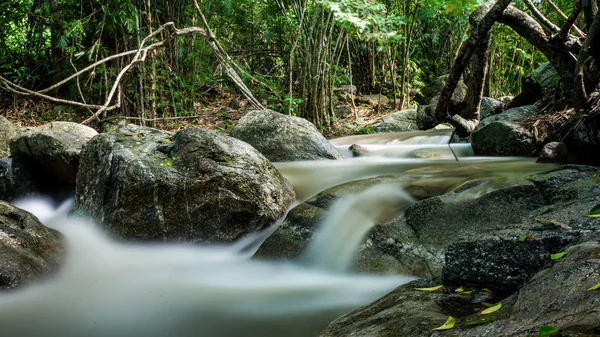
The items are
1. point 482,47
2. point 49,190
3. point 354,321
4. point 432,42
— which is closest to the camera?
point 354,321

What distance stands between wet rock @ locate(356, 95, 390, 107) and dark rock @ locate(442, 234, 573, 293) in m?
10.3

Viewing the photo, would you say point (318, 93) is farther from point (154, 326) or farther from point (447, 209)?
point (154, 326)

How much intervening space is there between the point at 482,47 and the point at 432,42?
34.7ft

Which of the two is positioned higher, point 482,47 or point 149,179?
point 482,47

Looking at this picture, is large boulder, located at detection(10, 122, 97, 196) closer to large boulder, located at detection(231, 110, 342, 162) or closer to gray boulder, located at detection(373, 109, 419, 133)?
large boulder, located at detection(231, 110, 342, 162)

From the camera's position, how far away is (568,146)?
4266 millimetres

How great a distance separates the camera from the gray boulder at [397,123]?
32.8ft

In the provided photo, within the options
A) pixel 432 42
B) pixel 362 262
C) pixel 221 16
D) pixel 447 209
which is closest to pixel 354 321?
pixel 362 262

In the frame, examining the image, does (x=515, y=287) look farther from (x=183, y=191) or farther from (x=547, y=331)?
(x=183, y=191)

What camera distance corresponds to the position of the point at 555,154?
167 inches

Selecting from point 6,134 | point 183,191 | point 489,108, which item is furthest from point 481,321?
point 489,108

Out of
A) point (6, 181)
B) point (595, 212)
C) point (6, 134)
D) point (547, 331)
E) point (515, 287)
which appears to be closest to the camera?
point (547, 331)

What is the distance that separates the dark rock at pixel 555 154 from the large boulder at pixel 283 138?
Answer: 2657 millimetres

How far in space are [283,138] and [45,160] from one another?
2864 millimetres
